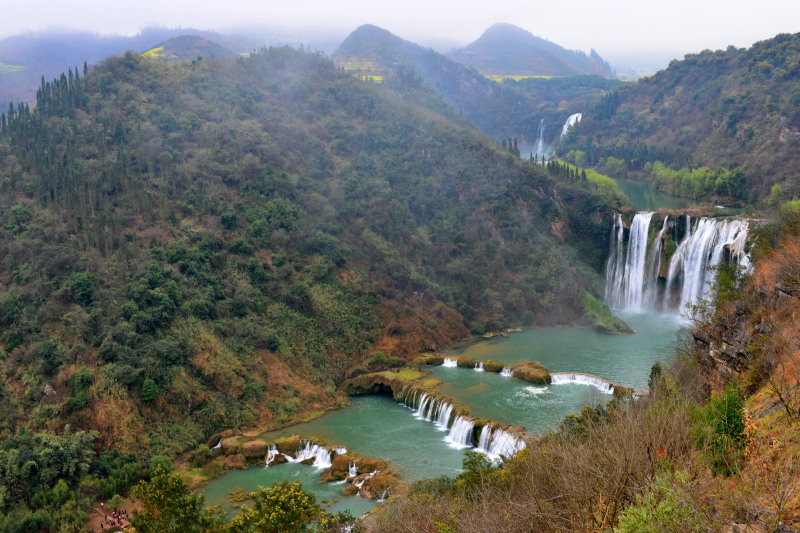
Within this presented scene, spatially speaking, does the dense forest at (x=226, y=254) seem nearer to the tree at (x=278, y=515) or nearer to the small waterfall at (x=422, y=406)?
the small waterfall at (x=422, y=406)

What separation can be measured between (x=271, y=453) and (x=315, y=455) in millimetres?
2602

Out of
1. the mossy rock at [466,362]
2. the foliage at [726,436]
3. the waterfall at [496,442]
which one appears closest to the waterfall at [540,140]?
the mossy rock at [466,362]

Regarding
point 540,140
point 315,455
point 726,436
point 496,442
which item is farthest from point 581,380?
point 540,140

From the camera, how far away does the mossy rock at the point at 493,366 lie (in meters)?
45.4

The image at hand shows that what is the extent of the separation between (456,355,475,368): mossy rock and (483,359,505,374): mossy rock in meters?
1.02

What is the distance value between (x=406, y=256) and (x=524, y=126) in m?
91.3

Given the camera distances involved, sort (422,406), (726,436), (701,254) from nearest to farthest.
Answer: (726,436)
(422,406)
(701,254)

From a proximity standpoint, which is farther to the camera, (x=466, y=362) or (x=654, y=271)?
(x=654, y=271)

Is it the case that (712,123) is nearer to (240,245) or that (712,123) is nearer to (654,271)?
(654,271)

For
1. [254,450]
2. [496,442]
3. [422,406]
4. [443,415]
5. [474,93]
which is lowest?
[254,450]

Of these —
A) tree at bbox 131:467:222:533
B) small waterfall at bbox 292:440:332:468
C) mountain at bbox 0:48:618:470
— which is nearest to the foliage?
tree at bbox 131:467:222:533

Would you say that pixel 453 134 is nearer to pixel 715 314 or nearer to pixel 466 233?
pixel 466 233

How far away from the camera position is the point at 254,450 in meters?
36.4

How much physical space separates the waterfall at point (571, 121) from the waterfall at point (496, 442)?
334ft
